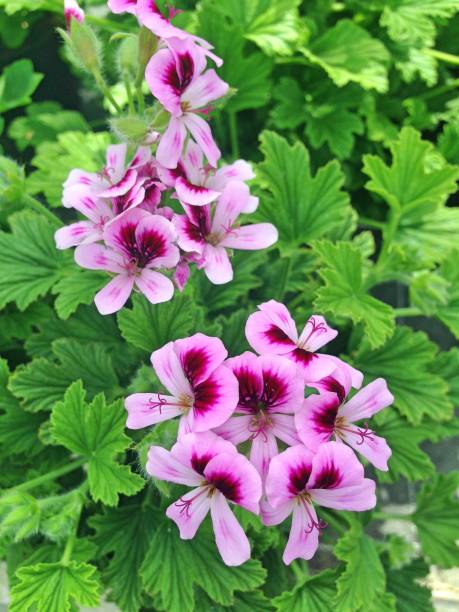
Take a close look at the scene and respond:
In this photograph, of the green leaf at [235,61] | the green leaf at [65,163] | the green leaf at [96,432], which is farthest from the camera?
the green leaf at [235,61]

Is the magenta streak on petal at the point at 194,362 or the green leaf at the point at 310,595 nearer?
the magenta streak on petal at the point at 194,362

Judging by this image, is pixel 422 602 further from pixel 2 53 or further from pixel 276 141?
pixel 2 53

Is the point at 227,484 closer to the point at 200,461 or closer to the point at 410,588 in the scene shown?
the point at 200,461

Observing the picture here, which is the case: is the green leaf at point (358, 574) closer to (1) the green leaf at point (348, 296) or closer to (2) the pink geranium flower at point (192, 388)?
(1) the green leaf at point (348, 296)

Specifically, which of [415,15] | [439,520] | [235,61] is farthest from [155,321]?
[415,15]

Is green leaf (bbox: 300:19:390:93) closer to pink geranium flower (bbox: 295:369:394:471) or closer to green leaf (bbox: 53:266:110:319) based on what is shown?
green leaf (bbox: 53:266:110:319)

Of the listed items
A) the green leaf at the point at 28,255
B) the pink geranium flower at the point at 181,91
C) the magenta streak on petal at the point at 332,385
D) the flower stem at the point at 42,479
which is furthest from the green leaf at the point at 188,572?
the pink geranium flower at the point at 181,91

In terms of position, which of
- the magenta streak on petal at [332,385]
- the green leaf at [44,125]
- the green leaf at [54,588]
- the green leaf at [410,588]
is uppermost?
the magenta streak on petal at [332,385]

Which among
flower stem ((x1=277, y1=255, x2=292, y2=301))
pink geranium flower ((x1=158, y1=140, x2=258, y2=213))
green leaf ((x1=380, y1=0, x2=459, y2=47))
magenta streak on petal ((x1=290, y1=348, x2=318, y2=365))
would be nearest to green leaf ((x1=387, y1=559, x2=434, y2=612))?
flower stem ((x1=277, y1=255, x2=292, y2=301))
